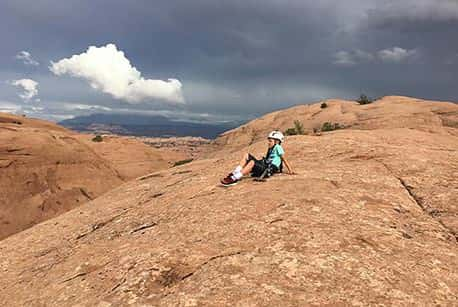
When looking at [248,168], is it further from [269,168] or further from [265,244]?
[265,244]

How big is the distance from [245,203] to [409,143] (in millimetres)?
12573

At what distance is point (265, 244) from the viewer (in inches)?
349

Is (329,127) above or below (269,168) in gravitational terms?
above

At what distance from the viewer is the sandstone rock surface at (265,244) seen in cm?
734

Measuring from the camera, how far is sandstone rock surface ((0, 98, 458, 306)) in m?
7.34

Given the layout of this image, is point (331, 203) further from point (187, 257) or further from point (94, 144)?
point (94, 144)

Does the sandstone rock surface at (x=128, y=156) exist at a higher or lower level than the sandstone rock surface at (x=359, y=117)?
lower

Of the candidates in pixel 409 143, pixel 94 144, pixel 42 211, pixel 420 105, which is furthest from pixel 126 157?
pixel 409 143

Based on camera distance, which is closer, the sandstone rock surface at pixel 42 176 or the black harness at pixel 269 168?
the black harness at pixel 269 168

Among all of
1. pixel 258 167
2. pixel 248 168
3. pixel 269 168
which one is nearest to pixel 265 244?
pixel 248 168

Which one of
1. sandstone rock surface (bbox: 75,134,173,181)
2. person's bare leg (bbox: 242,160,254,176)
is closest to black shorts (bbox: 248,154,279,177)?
person's bare leg (bbox: 242,160,254,176)

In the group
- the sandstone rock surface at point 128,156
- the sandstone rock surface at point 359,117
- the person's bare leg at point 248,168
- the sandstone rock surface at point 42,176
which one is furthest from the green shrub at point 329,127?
the sandstone rock surface at point 128,156

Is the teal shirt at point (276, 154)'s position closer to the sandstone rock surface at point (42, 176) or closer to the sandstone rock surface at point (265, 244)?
the sandstone rock surface at point (265, 244)

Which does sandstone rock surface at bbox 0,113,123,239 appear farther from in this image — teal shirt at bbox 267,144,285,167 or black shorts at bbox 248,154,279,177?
teal shirt at bbox 267,144,285,167
